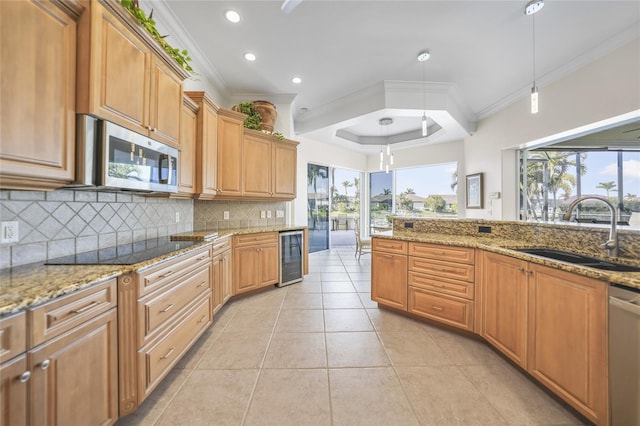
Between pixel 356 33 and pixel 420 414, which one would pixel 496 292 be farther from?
pixel 356 33

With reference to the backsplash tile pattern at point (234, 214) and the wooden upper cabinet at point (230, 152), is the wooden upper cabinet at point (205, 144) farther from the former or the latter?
the backsplash tile pattern at point (234, 214)

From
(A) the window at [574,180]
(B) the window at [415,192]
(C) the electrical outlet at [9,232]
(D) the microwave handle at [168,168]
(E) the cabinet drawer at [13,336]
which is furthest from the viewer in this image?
(B) the window at [415,192]

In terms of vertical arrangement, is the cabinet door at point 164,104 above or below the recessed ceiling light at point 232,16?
below

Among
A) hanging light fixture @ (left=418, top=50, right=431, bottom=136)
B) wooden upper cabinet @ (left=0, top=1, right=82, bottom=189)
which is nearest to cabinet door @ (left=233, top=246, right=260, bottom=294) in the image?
wooden upper cabinet @ (left=0, top=1, right=82, bottom=189)

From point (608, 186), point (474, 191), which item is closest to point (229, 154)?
point (474, 191)

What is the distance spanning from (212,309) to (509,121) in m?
5.30

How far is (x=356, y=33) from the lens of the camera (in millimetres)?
2600

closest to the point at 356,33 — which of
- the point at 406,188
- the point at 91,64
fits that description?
the point at 91,64

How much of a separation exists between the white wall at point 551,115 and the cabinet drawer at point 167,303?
15.3 ft

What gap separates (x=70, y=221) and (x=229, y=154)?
1800mm

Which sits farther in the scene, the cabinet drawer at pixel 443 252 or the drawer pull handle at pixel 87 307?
the cabinet drawer at pixel 443 252

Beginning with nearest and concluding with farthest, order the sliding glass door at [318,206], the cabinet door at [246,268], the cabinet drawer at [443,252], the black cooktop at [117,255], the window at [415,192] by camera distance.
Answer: the black cooktop at [117,255] → the cabinet drawer at [443,252] → the cabinet door at [246,268] → the sliding glass door at [318,206] → the window at [415,192]

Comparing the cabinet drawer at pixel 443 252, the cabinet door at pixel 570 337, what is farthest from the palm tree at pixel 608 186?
the cabinet door at pixel 570 337

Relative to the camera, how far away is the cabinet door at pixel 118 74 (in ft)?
4.25
